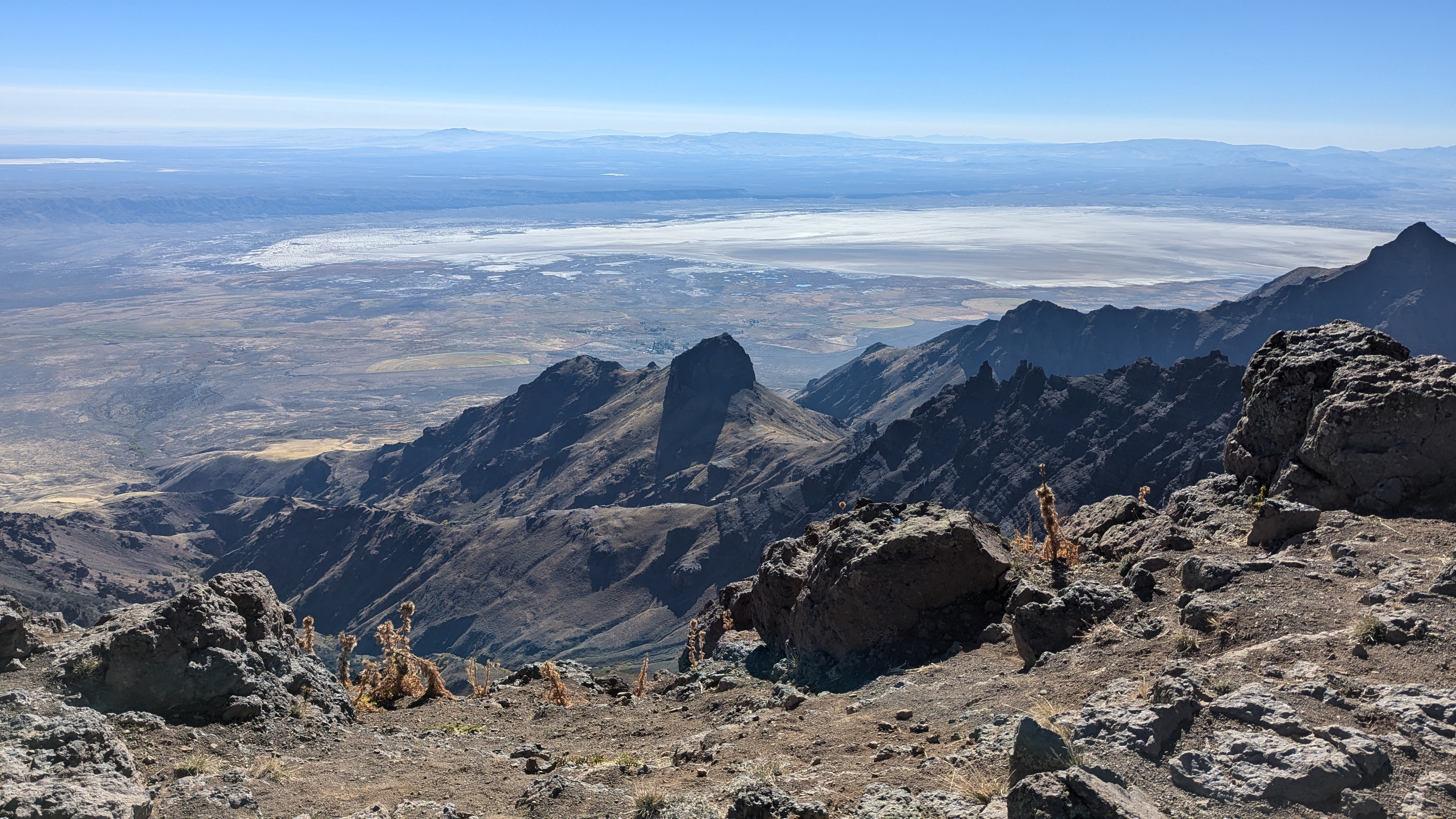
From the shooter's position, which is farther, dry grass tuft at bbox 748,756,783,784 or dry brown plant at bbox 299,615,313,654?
dry brown plant at bbox 299,615,313,654

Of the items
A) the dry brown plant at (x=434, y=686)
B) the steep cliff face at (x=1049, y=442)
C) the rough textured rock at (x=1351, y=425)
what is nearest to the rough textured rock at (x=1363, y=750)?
the rough textured rock at (x=1351, y=425)

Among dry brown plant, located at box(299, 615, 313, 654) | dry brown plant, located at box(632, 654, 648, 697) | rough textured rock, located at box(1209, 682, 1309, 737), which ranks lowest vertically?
dry brown plant, located at box(632, 654, 648, 697)

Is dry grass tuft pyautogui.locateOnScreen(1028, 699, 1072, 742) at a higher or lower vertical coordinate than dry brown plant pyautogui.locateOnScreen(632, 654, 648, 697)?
higher

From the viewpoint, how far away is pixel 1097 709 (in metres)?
6.33

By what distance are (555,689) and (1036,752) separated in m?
8.56

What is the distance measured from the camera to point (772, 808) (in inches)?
238

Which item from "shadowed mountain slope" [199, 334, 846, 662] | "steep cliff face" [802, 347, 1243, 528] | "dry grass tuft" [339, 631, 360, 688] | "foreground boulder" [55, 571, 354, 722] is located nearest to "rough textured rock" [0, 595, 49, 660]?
"foreground boulder" [55, 571, 354, 722]

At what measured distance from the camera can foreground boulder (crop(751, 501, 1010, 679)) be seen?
10.9 metres

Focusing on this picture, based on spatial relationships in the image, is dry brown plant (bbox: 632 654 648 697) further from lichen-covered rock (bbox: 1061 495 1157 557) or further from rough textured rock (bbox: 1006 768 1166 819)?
rough textured rock (bbox: 1006 768 1166 819)

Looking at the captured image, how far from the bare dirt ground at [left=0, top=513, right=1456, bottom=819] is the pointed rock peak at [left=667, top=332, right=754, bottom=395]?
3083 inches

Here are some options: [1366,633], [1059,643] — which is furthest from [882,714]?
[1366,633]

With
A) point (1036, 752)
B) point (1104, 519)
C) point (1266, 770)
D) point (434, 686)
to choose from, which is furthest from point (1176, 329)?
point (1036, 752)

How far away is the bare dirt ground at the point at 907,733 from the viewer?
6.07 meters

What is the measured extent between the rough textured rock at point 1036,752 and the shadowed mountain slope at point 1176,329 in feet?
323
